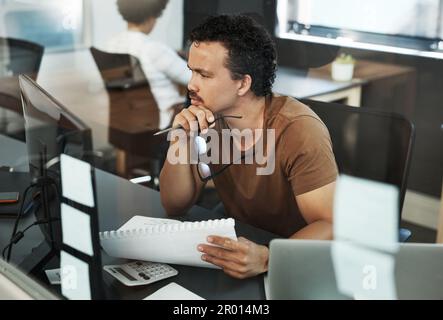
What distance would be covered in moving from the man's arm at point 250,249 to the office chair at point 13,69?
3.37 feet

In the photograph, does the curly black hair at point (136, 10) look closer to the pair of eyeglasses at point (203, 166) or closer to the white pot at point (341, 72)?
the white pot at point (341, 72)

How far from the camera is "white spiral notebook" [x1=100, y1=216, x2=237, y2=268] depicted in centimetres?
121

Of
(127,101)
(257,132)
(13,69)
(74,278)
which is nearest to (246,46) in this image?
(257,132)

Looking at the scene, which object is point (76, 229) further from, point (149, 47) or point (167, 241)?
point (149, 47)

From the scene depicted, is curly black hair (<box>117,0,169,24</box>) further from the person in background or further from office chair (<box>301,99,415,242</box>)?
office chair (<box>301,99,415,242</box>)

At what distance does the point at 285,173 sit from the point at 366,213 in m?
0.22

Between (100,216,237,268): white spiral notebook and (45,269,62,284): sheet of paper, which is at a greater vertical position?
(100,216,237,268): white spiral notebook

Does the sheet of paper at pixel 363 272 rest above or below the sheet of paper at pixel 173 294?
above

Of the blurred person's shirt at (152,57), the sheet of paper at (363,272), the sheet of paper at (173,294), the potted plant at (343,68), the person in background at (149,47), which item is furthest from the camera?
the blurred person's shirt at (152,57)

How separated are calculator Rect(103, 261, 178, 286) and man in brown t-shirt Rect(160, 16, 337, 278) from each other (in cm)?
→ 8

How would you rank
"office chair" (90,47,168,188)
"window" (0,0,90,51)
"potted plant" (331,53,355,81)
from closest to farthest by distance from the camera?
"potted plant" (331,53,355,81)
"window" (0,0,90,51)
"office chair" (90,47,168,188)

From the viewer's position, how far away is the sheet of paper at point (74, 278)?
3.96 feet

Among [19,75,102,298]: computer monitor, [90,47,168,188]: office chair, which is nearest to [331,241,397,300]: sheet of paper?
[19,75,102,298]: computer monitor

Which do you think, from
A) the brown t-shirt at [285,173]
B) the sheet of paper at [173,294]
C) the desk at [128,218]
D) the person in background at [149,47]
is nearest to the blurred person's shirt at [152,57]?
the person in background at [149,47]
